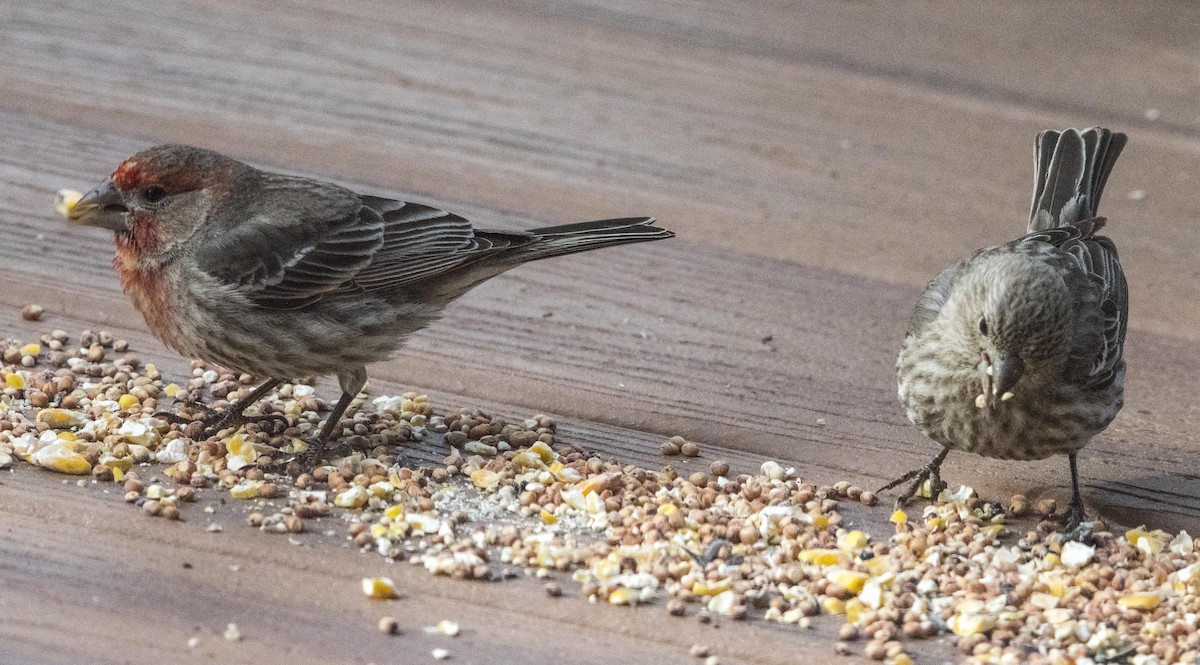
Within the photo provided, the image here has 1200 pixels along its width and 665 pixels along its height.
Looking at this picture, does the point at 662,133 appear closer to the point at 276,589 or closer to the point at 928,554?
the point at 928,554

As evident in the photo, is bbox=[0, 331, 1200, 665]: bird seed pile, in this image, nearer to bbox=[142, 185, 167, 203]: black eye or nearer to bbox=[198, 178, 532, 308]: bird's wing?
bbox=[198, 178, 532, 308]: bird's wing

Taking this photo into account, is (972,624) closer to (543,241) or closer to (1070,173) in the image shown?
(543,241)

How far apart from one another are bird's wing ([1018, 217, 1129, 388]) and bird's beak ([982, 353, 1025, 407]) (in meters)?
0.19

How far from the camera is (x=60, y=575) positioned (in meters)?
2.88

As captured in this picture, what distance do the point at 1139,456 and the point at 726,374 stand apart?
3.55 ft

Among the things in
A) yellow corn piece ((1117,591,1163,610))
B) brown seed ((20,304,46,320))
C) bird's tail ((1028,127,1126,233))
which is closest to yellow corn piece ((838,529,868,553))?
yellow corn piece ((1117,591,1163,610))

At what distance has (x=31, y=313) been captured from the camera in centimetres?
406

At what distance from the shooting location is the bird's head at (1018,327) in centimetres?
351

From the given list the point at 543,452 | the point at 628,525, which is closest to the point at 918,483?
the point at 628,525

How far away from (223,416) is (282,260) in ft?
1.40

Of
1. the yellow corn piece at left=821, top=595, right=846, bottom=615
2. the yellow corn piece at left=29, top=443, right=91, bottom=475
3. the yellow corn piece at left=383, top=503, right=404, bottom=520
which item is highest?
the yellow corn piece at left=821, top=595, right=846, bottom=615

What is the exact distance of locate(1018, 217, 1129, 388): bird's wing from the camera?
11.9ft

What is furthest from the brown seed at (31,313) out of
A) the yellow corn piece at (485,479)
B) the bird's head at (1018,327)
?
the bird's head at (1018,327)

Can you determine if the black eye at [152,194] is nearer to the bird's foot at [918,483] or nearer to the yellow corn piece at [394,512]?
the yellow corn piece at [394,512]
